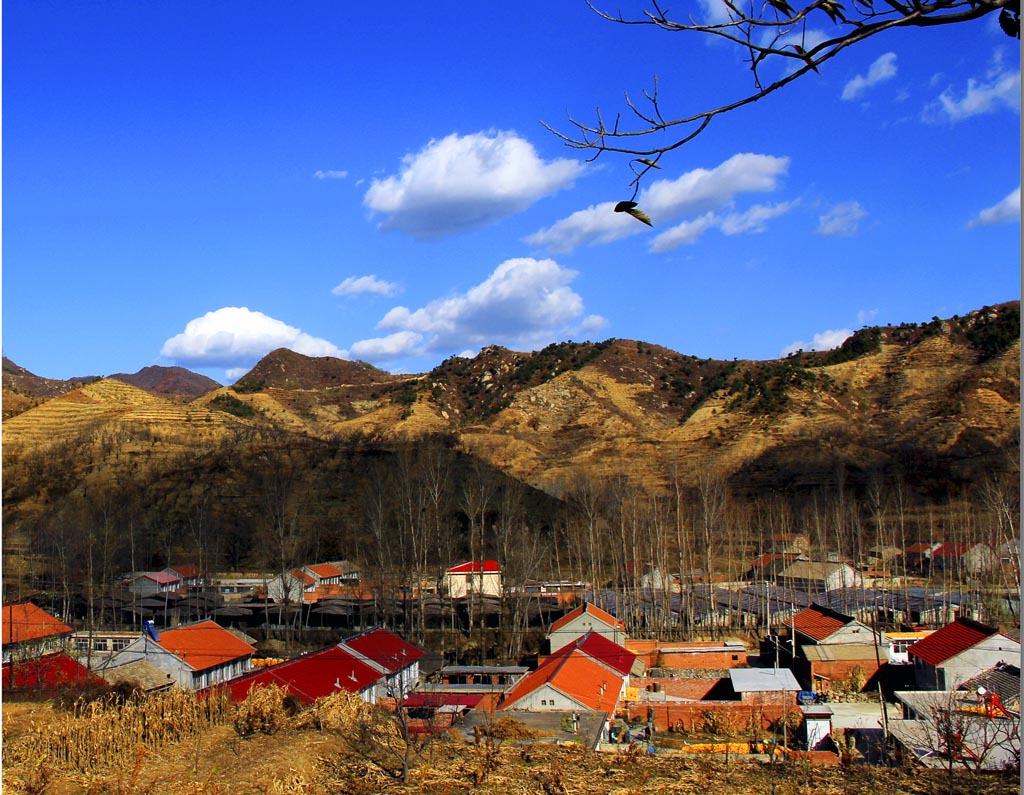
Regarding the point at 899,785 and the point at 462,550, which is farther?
the point at 462,550

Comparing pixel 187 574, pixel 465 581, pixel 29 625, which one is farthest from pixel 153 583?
pixel 465 581

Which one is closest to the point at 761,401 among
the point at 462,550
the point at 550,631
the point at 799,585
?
the point at 799,585

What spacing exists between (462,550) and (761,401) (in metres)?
34.5

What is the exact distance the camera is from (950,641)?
18609mm

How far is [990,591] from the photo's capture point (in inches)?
1150

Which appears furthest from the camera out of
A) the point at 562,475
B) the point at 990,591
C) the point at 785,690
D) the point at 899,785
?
the point at 562,475

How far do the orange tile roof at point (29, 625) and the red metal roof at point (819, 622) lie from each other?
64.2 ft

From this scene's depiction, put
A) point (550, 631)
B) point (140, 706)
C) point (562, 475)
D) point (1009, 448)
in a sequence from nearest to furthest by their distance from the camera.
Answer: point (140, 706) → point (550, 631) → point (1009, 448) → point (562, 475)

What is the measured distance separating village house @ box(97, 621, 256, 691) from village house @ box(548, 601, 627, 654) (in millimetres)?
8171

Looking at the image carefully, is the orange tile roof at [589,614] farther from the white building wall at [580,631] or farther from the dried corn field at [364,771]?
the dried corn field at [364,771]

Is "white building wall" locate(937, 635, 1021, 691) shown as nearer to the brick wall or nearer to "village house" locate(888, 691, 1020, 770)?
"village house" locate(888, 691, 1020, 770)

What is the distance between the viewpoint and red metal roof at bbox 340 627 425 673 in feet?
59.9

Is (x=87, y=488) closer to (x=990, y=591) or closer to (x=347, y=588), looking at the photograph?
(x=347, y=588)

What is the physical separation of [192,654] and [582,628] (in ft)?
34.2
